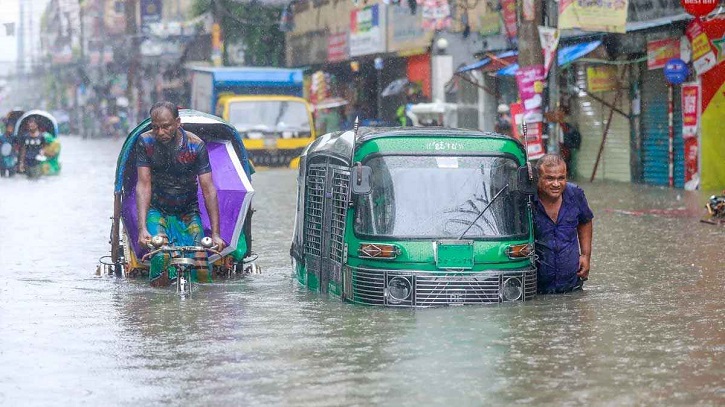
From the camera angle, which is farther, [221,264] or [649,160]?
[649,160]

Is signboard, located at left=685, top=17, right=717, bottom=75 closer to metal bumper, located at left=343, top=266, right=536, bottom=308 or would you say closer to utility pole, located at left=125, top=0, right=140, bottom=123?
metal bumper, located at left=343, top=266, right=536, bottom=308

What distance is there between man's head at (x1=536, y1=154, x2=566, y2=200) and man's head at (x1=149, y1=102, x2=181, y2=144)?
2.98 m

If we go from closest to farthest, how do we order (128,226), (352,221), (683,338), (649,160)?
(683,338) → (352,221) → (128,226) → (649,160)

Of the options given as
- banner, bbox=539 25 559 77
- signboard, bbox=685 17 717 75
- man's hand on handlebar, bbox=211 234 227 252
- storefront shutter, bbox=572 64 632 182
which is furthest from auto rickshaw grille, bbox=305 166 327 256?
storefront shutter, bbox=572 64 632 182

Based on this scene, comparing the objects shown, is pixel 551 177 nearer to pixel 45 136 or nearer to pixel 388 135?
pixel 388 135

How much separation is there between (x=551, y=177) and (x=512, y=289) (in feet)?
3.04

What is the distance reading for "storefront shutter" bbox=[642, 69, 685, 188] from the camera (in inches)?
1133

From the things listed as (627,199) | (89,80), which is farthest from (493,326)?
(89,80)

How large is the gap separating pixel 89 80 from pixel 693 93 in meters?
91.0

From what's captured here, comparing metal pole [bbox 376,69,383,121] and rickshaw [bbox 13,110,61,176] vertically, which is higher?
metal pole [bbox 376,69,383,121]

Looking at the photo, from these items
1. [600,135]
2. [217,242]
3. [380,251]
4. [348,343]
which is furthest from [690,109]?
[348,343]

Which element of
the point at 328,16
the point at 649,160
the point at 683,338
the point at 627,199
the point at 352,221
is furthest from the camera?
the point at 328,16

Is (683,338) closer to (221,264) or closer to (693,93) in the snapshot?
(221,264)

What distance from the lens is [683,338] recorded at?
32.4ft
